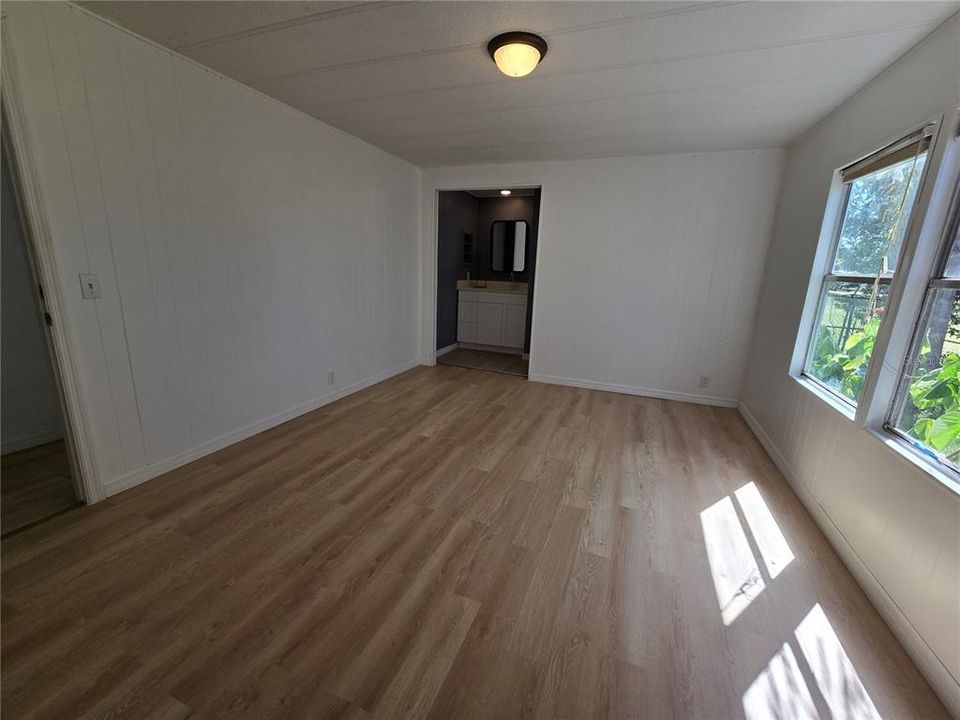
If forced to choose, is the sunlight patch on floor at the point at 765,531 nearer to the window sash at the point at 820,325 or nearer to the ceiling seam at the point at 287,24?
the window sash at the point at 820,325

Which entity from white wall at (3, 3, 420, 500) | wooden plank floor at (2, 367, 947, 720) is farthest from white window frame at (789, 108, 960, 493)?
white wall at (3, 3, 420, 500)

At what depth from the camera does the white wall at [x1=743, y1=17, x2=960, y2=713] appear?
1.34 meters

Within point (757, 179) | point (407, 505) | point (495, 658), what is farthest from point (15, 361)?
point (757, 179)

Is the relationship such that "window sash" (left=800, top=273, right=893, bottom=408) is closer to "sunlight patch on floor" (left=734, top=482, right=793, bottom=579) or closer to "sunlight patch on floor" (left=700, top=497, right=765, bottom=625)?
"sunlight patch on floor" (left=734, top=482, right=793, bottom=579)

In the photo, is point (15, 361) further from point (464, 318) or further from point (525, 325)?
point (525, 325)

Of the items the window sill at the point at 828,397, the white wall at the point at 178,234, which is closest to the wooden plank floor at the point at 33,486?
the white wall at the point at 178,234

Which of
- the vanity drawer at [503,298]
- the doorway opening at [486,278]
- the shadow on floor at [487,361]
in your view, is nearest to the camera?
the shadow on floor at [487,361]

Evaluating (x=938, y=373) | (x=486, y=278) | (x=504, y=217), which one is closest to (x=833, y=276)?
(x=938, y=373)

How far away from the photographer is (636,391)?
427 cm

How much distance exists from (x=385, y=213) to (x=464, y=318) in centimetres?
233

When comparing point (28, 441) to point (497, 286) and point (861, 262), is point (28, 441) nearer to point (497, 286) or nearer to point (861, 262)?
point (497, 286)

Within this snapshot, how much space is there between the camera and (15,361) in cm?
264

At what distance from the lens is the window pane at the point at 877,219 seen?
1830mm

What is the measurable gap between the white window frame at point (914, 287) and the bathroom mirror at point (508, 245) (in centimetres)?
445
